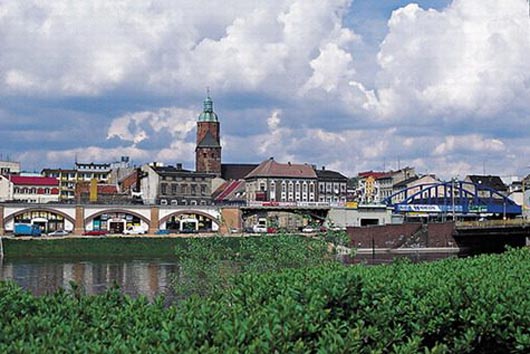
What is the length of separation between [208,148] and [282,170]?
21.6 metres

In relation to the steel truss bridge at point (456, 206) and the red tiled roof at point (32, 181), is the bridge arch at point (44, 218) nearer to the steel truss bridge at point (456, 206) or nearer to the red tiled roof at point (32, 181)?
the steel truss bridge at point (456, 206)

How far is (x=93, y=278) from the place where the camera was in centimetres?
6203

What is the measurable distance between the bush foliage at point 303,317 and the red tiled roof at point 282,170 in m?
124

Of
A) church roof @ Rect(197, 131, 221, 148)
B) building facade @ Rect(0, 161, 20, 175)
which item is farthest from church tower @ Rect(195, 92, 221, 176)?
building facade @ Rect(0, 161, 20, 175)

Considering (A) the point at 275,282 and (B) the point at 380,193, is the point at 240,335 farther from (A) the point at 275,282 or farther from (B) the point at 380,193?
(B) the point at 380,193

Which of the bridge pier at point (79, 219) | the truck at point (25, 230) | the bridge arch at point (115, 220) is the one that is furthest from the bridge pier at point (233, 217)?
the truck at point (25, 230)

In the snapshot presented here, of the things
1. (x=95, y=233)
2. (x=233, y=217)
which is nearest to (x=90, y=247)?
(x=95, y=233)

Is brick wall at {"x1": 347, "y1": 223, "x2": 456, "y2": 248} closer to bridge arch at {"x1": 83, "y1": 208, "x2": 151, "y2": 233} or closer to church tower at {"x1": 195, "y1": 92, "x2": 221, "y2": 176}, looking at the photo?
bridge arch at {"x1": 83, "y1": 208, "x2": 151, "y2": 233}

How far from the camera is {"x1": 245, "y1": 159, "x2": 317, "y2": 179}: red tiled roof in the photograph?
468 ft

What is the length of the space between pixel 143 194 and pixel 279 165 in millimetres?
25823

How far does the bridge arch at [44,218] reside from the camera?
95.8m

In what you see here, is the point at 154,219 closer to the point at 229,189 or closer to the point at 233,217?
the point at 233,217

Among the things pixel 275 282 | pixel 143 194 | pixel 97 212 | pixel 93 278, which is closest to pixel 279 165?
pixel 143 194

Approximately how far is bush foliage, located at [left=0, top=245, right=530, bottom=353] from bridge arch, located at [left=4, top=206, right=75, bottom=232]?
271ft
